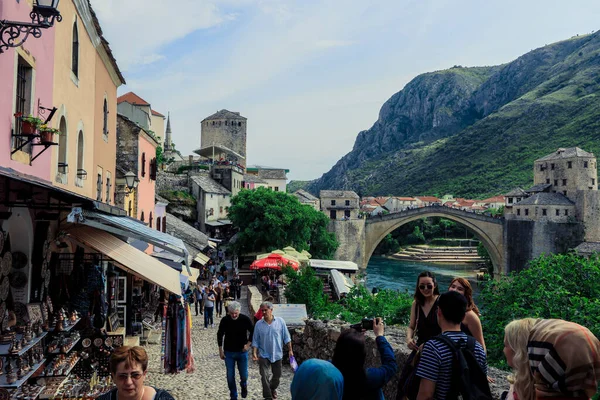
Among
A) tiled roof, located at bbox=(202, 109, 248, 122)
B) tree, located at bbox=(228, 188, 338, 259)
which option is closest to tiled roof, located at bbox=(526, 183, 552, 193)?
tree, located at bbox=(228, 188, 338, 259)

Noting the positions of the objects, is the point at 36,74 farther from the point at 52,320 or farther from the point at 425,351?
the point at 425,351

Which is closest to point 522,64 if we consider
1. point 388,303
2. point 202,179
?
point 202,179

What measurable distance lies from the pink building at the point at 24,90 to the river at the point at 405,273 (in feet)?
121

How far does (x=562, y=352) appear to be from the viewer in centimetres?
214

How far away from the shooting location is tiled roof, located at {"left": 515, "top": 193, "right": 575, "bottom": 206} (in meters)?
49.8

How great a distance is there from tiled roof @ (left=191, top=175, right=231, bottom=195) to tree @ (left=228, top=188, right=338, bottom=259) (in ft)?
18.1

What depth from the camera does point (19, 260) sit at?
6.48 m

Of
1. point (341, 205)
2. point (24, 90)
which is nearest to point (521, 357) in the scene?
point (24, 90)

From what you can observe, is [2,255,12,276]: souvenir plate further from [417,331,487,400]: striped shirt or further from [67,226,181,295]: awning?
[417,331,487,400]: striped shirt

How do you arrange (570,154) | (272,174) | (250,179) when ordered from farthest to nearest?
(272,174) → (250,179) → (570,154)

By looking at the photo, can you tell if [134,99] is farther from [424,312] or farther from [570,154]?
[424,312]

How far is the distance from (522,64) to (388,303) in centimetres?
16194

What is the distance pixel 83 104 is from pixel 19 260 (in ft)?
13.3

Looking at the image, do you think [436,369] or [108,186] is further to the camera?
[108,186]
